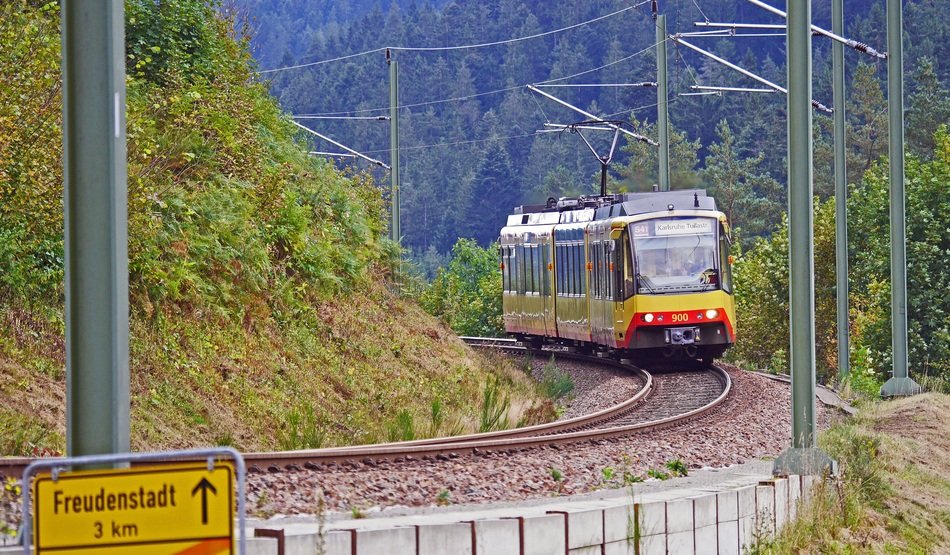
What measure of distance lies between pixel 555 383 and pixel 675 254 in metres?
3.24

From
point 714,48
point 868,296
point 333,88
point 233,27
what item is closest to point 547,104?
point 714,48

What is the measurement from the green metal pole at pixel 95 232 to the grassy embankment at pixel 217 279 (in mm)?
6091

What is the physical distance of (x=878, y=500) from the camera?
12289 mm

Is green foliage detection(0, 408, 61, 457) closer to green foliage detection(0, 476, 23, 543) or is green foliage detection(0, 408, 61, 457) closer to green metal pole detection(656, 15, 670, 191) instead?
green foliage detection(0, 476, 23, 543)

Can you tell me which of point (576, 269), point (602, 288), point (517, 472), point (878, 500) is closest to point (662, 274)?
point (602, 288)

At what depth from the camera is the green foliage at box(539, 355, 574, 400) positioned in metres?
25.5

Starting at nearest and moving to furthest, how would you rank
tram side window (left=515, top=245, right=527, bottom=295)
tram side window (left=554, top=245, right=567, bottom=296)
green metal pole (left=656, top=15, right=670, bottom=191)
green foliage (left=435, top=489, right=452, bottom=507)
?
green foliage (left=435, top=489, right=452, bottom=507), green metal pole (left=656, top=15, right=670, bottom=191), tram side window (left=554, top=245, right=567, bottom=296), tram side window (left=515, top=245, right=527, bottom=295)

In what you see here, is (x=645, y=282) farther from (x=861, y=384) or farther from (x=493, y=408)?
(x=493, y=408)

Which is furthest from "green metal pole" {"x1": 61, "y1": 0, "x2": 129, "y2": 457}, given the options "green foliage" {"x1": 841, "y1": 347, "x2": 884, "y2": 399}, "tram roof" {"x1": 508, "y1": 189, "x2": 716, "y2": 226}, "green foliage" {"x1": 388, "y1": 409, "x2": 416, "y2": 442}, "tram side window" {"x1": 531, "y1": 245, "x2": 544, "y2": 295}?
"tram side window" {"x1": 531, "y1": 245, "x2": 544, "y2": 295}

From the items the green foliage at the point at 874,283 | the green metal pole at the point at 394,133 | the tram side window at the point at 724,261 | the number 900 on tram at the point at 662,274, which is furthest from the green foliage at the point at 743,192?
the tram side window at the point at 724,261

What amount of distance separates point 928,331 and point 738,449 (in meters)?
27.3

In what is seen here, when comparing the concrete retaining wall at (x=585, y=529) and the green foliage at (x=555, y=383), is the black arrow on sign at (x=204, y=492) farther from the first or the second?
the green foliage at (x=555, y=383)

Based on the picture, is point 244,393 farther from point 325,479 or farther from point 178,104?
point 325,479

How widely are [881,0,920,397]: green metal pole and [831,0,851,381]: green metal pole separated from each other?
1.85 metres
